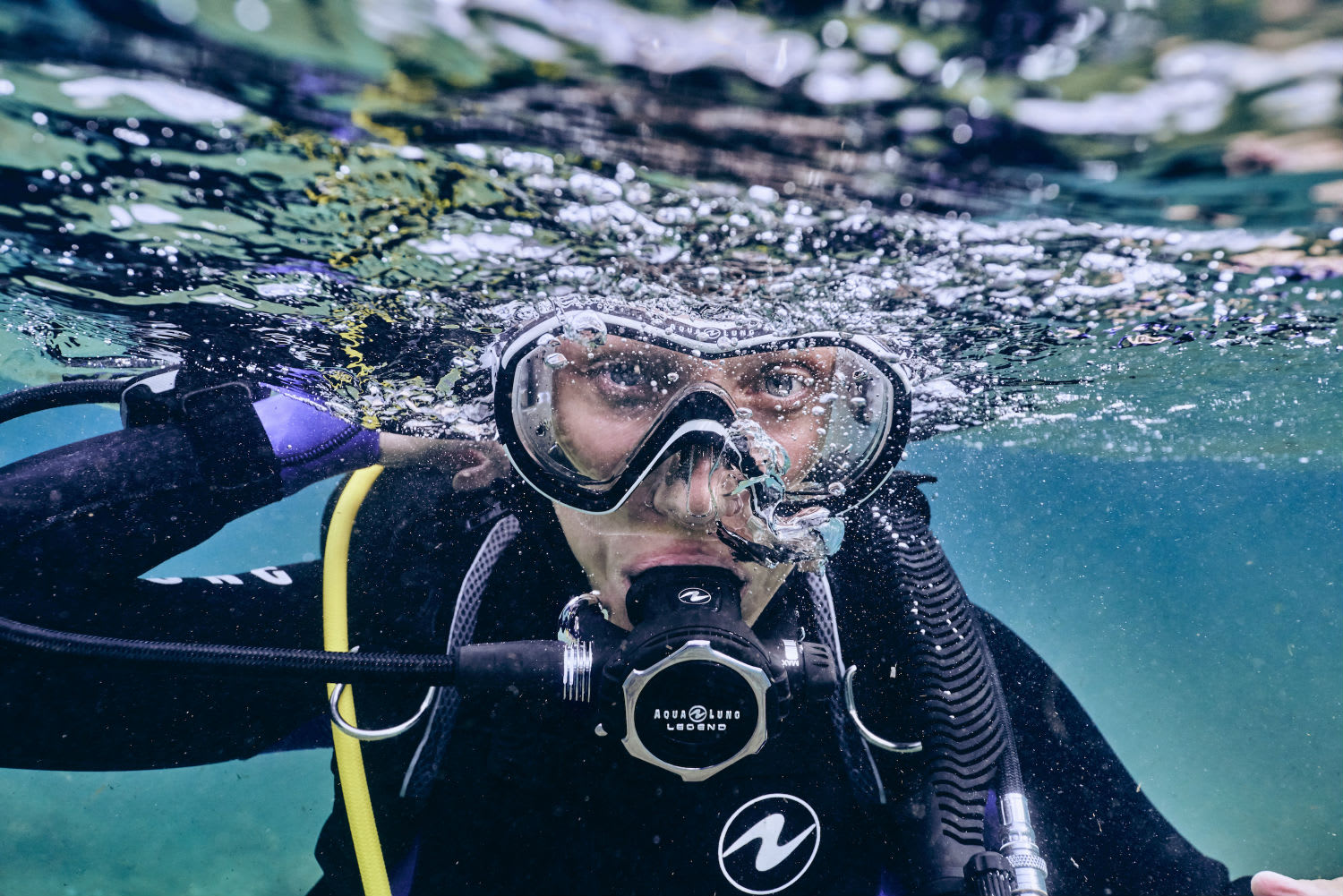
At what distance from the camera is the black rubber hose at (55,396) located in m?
2.45

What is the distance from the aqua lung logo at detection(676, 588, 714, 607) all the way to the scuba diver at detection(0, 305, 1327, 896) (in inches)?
0.6

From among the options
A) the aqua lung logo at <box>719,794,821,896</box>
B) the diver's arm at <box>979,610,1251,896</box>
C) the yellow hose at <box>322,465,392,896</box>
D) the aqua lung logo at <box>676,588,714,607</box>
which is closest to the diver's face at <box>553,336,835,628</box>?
the aqua lung logo at <box>676,588,714,607</box>

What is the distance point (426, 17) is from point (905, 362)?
389 cm

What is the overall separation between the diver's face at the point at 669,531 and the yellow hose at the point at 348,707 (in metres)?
1.32

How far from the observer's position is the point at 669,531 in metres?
3.01

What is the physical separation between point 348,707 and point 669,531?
1.79m

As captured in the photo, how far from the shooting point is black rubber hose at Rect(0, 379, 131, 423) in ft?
8.03

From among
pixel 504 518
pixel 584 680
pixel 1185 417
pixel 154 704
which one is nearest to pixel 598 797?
pixel 584 680

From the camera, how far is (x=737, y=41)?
1949 mm

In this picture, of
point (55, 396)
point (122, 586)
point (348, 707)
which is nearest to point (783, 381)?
point (348, 707)

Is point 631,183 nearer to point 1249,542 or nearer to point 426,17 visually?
point 426,17

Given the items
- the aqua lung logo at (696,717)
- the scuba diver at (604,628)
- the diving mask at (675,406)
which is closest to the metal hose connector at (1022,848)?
the scuba diver at (604,628)

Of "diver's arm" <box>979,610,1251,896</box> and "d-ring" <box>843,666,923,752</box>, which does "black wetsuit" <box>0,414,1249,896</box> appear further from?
"d-ring" <box>843,666,923,752</box>

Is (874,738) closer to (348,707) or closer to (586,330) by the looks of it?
(586,330)
